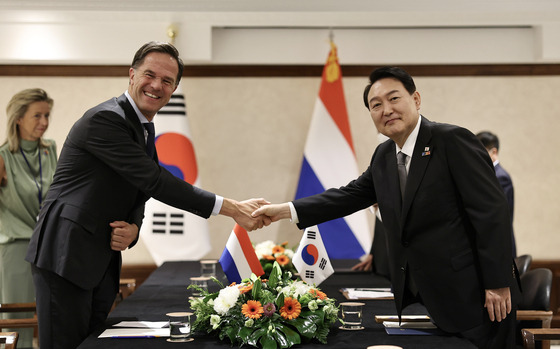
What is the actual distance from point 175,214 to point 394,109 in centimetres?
357

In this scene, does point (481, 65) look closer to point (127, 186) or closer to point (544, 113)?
point (544, 113)

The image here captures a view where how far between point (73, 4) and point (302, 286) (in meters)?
4.60

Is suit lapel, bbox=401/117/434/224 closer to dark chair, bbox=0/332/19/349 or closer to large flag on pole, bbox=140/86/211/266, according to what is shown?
dark chair, bbox=0/332/19/349

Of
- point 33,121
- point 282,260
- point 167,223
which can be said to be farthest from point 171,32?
point 282,260

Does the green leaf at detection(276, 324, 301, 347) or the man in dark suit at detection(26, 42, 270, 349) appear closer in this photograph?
the green leaf at detection(276, 324, 301, 347)

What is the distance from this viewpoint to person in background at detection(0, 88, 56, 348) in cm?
408

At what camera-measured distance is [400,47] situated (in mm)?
6281

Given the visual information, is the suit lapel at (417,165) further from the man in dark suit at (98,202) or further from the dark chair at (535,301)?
the dark chair at (535,301)

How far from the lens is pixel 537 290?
3.26 metres

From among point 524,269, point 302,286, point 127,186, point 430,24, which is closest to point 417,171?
point 302,286

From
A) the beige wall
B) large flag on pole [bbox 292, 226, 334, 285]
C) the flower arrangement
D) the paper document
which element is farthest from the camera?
the beige wall

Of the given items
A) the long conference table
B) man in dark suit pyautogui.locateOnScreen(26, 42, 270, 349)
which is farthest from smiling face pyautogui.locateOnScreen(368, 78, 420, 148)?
man in dark suit pyautogui.locateOnScreen(26, 42, 270, 349)

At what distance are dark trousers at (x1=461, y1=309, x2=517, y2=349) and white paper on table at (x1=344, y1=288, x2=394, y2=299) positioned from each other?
71 cm

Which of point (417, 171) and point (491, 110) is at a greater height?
point (491, 110)
